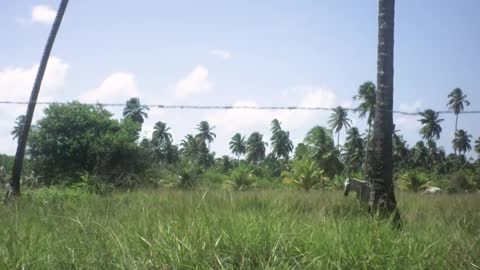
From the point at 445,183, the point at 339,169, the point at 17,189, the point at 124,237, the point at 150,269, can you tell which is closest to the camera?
the point at 150,269

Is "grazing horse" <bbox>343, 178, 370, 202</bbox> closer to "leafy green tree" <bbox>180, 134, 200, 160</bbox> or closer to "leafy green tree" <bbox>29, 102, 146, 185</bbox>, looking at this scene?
"leafy green tree" <bbox>29, 102, 146, 185</bbox>

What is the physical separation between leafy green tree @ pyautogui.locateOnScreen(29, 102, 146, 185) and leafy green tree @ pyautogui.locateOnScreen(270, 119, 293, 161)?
4403 cm

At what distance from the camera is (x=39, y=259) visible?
147 inches

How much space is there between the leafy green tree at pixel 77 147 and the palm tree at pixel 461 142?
61.3 m

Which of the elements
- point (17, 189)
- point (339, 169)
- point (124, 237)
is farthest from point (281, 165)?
point (124, 237)

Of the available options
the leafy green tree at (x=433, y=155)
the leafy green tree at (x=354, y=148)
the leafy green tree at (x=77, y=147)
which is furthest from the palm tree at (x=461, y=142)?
Answer: the leafy green tree at (x=77, y=147)

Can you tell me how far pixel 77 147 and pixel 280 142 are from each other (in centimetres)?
4752

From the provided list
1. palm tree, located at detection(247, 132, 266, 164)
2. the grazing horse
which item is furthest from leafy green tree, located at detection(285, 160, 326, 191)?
palm tree, located at detection(247, 132, 266, 164)

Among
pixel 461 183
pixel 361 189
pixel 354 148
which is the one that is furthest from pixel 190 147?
pixel 361 189

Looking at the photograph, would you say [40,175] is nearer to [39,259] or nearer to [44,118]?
[44,118]

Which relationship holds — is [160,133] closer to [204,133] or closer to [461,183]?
[204,133]

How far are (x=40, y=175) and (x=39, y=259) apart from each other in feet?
73.9

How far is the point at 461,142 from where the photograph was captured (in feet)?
232

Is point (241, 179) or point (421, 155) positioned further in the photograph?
point (421, 155)
